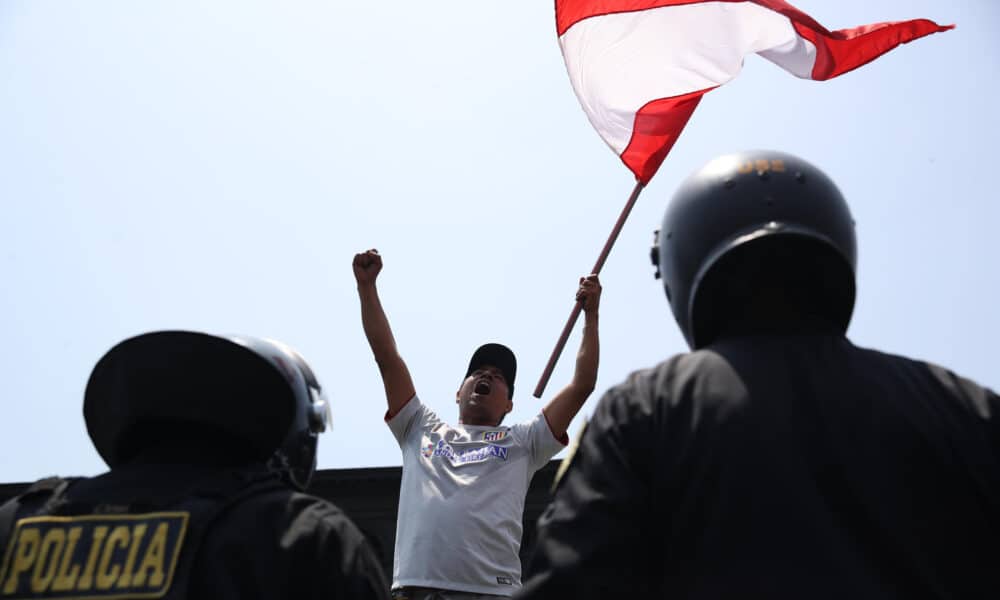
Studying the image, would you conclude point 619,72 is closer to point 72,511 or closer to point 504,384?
Result: point 504,384

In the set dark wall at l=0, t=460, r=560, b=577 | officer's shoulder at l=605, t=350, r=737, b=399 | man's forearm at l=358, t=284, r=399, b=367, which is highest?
officer's shoulder at l=605, t=350, r=737, b=399

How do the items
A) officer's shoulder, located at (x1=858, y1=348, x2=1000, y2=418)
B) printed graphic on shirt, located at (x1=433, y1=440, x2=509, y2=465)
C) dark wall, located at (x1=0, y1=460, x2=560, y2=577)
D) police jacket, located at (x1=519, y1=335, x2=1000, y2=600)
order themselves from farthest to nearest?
dark wall, located at (x1=0, y1=460, x2=560, y2=577) < printed graphic on shirt, located at (x1=433, y1=440, x2=509, y2=465) < officer's shoulder, located at (x1=858, y1=348, x2=1000, y2=418) < police jacket, located at (x1=519, y1=335, x2=1000, y2=600)

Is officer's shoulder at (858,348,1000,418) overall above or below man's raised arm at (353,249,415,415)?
above

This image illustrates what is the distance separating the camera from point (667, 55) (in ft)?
22.4

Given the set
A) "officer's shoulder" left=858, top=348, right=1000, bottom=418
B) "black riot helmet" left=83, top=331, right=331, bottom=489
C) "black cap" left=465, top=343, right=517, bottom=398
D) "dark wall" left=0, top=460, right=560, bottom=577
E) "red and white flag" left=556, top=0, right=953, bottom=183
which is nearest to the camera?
"officer's shoulder" left=858, top=348, right=1000, bottom=418

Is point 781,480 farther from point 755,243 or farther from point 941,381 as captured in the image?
point 755,243

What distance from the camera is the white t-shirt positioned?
14.0 feet

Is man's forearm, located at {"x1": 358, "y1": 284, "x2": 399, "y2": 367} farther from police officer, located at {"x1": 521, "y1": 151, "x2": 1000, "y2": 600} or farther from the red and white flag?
police officer, located at {"x1": 521, "y1": 151, "x2": 1000, "y2": 600}

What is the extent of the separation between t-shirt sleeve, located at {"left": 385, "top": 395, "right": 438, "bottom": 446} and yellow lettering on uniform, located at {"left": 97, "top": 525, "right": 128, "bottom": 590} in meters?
2.81

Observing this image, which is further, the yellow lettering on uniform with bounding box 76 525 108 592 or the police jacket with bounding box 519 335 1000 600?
the yellow lettering on uniform with bounding box 76 525 108 592

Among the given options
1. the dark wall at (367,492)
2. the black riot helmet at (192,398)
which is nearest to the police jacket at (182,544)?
the black riot helmet at (192,398)

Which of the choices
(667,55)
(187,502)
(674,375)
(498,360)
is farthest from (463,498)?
(667,55)

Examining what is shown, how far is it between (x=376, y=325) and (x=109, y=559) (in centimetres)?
277

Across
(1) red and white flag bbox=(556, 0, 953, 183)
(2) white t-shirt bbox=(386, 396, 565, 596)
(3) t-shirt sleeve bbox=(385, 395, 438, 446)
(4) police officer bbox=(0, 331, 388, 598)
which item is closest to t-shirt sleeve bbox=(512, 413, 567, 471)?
(2) white t-shirt bbox=(386, 396, 565, 596)
